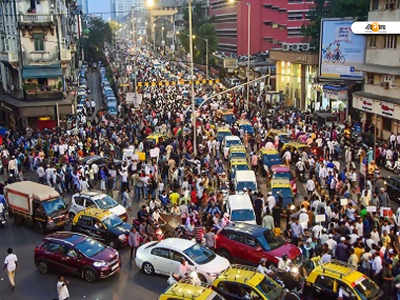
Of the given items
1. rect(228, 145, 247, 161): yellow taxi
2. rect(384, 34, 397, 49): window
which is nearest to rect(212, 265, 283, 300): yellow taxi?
rect(228, 145, 247, 161): yellow taxi

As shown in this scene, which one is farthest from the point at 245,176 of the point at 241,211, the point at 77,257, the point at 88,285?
the point at 88,285

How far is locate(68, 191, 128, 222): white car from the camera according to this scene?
20469 mm

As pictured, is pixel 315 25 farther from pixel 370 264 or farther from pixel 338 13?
pixel 370 264

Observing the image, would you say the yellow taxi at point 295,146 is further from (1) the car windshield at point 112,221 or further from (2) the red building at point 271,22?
(2) the red building at point 271,22

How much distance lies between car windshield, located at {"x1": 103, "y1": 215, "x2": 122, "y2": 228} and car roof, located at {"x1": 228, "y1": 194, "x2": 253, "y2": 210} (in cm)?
427

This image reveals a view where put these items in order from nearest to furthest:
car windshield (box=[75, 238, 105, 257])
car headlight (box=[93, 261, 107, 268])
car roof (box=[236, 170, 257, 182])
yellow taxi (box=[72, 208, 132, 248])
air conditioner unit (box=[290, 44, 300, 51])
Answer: car headlight (box=[93, 261, 107, 268]) < car windshield (box=[75, 238, 105, 257]) < yellow taxi (box=[72, 208, 132, 248]) < car roof (box=[236, 170, 257, 182]) < air conditioner unit (box=[290, 44, 300, 51])

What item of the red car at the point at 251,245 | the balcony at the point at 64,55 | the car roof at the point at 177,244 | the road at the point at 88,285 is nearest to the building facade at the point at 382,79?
the red car at the point at 251,245

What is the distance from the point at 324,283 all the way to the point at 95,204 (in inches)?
412

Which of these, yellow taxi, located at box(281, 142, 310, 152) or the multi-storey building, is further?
the multi-storey building

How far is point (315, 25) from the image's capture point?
51312 millimetres

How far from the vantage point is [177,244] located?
Answer: 1603 cm

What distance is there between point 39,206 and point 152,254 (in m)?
6.49

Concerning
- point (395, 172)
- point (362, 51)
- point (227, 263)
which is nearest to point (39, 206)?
point (227, 263)

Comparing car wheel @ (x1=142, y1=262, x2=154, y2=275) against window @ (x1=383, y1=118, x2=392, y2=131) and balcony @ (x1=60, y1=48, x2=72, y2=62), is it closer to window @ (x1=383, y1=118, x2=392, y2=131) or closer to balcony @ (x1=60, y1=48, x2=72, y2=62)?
window @ (x1=383, y1=118, x2=392, y2=131)
